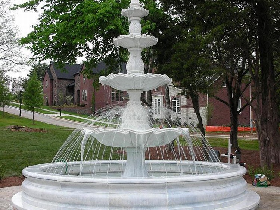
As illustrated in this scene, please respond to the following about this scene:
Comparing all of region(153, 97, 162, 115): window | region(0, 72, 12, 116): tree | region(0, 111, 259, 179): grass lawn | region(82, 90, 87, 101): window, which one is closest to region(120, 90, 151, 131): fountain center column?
region(153, 97, 162, 115): window

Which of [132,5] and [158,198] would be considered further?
[132,5]

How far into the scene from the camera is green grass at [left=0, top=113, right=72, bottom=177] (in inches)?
682

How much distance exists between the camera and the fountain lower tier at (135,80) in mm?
9898

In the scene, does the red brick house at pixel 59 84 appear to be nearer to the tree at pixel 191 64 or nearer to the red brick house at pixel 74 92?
the red brick house at pixel 74 92

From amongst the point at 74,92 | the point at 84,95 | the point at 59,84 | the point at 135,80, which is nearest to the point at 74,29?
the point at 135,80

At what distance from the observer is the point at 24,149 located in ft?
72.9

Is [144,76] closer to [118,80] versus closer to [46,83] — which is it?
[118,80]

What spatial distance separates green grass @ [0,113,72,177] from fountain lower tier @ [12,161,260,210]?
6.96 m

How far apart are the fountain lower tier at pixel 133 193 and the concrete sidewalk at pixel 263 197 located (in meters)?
1.39

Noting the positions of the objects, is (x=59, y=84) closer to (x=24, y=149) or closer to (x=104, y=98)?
(x=104, y=98)

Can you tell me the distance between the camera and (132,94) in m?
10.7

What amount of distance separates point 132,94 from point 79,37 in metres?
10.3

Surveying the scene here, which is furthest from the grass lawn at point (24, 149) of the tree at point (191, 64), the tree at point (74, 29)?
the tree at point (191, 64)

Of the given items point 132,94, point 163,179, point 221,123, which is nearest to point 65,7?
point 132,94
